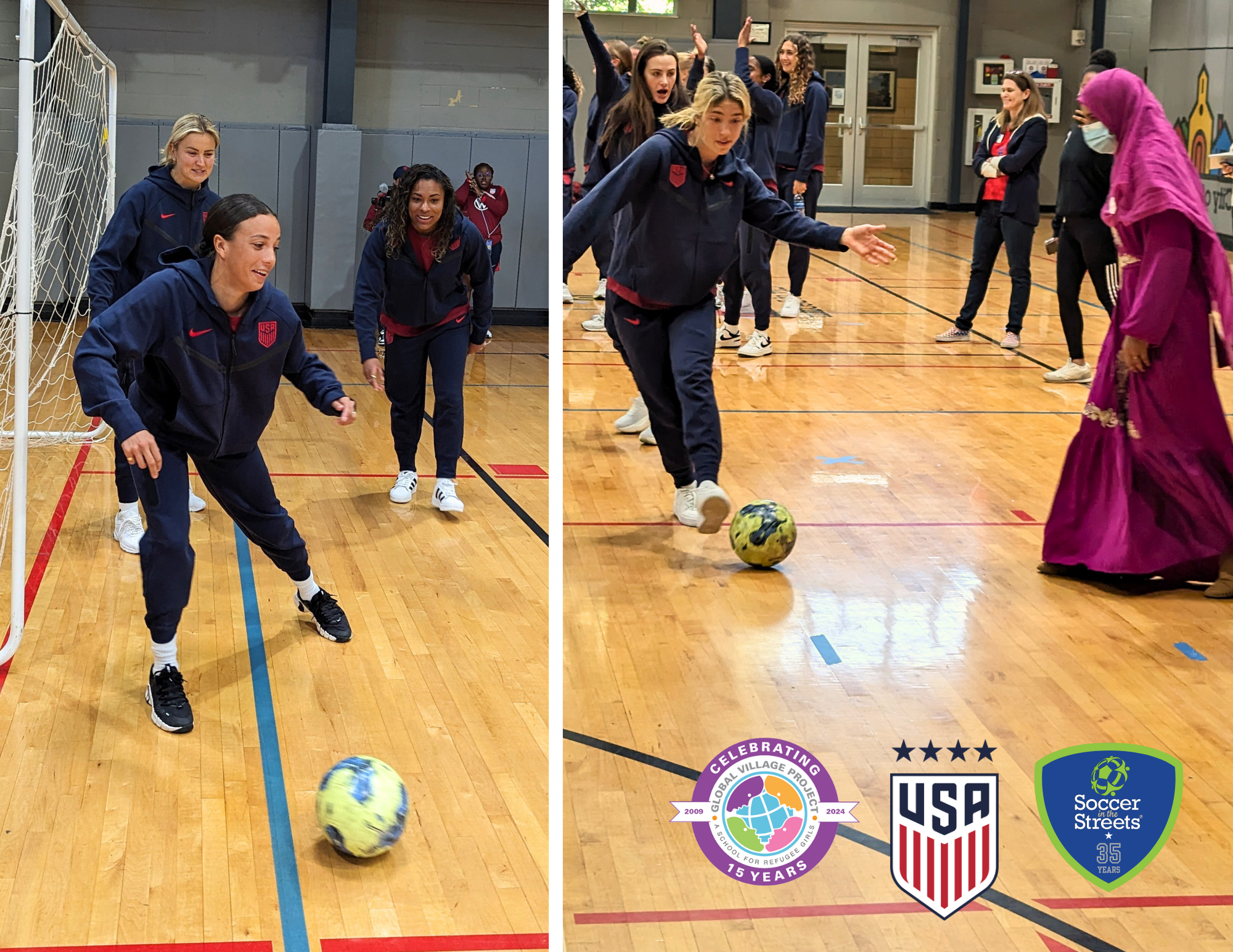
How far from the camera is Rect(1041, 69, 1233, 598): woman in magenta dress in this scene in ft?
8.90

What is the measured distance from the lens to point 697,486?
10.9 ft

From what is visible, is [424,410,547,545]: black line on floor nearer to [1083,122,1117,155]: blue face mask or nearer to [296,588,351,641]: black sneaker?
[296,588,351,641]: black sneaker

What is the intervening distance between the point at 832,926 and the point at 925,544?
1.79 m

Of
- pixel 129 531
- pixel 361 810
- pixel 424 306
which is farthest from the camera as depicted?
pixel 424 306

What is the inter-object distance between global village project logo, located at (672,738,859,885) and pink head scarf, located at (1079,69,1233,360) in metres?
1.52

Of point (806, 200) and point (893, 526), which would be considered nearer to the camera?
point (893, 526)

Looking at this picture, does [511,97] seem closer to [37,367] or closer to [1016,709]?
[37,367]

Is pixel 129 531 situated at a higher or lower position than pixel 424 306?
lower

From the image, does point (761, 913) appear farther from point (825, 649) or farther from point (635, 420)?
point (635, 420)

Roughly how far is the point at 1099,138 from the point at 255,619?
2.40 m

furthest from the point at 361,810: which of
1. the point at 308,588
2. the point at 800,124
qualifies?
the point at 800,124

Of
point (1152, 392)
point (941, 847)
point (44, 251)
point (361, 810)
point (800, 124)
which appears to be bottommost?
point (361, 810)

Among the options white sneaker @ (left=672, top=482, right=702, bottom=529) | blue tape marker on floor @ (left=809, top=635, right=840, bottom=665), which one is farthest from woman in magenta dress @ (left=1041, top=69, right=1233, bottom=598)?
white sneaker @ (left=672, top=482, right=702, bottom=529)

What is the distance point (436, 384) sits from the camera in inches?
182
